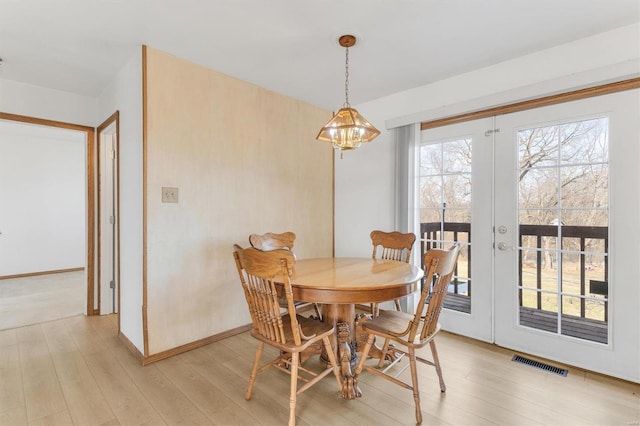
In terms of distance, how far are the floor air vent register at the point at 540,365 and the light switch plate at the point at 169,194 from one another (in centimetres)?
316

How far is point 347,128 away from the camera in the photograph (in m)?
2.23

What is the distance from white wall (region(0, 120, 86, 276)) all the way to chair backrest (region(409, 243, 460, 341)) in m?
6.05

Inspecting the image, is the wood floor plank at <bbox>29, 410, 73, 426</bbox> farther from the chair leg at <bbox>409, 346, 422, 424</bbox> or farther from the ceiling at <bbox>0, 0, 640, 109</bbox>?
the ceiling at <bbox>0, 0, 640, 109</bbox>

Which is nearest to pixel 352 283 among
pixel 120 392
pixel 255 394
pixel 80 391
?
pixel 255 394

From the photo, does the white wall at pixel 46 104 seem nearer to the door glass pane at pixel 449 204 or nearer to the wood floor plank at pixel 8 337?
the wood floor plank at pixel 8 337

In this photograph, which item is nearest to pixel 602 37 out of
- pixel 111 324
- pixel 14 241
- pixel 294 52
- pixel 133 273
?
pixel 294 52

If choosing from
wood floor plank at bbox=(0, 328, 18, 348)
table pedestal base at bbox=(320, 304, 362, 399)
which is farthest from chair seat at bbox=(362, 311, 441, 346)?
wood floor plank at bbox=(0, 328, 18, 348)

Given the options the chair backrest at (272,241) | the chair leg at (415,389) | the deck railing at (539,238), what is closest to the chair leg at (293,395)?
the chair leg at (415,389)

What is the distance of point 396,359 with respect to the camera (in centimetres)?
239

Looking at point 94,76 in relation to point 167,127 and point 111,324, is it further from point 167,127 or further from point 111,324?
point 111,324

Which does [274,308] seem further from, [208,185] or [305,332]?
[208,185]

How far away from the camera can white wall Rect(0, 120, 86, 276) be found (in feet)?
17.4

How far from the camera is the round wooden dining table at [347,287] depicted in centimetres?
180

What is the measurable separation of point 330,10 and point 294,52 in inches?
24.7
